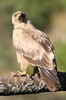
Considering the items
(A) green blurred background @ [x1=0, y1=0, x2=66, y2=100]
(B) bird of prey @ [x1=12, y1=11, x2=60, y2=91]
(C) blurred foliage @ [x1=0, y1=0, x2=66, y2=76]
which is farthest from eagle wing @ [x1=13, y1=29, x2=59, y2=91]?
(C) blurred foliage @ [x1=0, y1=0, x2=66, y2=76]

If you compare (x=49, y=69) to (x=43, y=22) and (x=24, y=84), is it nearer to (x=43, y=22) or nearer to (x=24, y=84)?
(x=24, y=84)

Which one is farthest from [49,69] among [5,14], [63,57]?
[5,14]

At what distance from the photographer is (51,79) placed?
24.3 ft

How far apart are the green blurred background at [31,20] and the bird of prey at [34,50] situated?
474 inches

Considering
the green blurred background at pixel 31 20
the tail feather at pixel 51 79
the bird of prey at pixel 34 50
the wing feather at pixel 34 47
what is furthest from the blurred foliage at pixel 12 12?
the tail feather at pixel 51 79

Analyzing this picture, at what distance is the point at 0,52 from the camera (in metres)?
21.8

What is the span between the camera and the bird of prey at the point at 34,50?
7492mm

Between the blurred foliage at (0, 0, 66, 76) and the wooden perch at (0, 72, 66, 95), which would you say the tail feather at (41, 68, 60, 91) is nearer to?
the wooden perch at (0, 72, 66, 95)

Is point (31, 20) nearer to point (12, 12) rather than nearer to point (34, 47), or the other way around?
point (12, 12)

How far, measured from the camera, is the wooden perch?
22.6 ft

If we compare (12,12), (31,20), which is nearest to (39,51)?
(12,12)

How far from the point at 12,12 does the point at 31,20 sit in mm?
878

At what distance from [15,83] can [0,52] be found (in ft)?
48.5

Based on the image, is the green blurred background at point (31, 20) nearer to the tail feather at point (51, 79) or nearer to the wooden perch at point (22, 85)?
the tail feather at point (51, 79)
